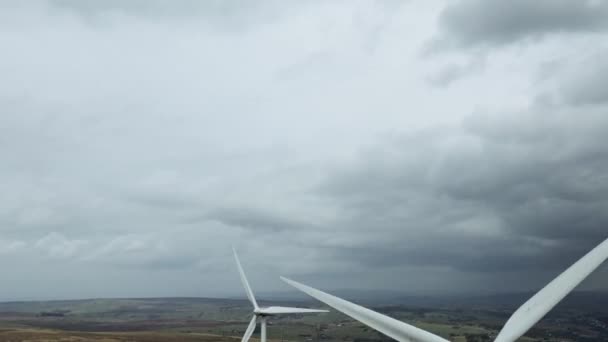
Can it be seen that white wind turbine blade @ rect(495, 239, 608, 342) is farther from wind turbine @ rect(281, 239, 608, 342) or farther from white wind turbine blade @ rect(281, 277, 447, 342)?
white wind turbine blade @ rect(281, 277, 447, 342)

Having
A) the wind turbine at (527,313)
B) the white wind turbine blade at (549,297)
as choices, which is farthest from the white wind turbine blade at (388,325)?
the white wind turbine blade at (549,297)

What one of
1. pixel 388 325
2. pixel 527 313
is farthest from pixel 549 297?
pixel 388 325

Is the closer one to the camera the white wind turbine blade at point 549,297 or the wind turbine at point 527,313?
the wind turbine at point 527,313

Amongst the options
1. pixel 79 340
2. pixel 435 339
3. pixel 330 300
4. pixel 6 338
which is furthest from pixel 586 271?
pixel 6 338

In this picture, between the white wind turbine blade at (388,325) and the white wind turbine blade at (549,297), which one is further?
the white wind turbine blade at (549,297)

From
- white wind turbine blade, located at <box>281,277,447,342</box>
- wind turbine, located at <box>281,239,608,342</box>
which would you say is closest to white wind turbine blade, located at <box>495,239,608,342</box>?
wind turbine, located at <box>281,239,608,342</box>

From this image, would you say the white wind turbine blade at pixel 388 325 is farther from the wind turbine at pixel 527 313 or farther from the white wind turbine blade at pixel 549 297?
the white wind turbine blade at pixel 549 297

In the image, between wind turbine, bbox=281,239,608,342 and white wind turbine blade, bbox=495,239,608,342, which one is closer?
wind turbine, bbox=281,239,608,342
